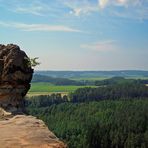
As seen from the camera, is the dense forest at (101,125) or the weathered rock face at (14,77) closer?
the weathered rock face at (14,77)

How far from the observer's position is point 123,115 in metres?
174

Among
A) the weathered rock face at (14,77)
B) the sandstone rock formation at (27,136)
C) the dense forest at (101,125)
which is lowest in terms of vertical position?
the dense forest at (101,125)

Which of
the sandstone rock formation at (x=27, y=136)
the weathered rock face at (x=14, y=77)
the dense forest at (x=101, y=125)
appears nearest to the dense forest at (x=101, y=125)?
the dense forest at (x=101, y=125)

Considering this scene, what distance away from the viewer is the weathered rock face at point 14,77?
33.4m

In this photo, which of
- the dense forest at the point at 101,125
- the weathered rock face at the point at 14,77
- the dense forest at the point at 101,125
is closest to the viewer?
the weathered rock face at the point at 14,77

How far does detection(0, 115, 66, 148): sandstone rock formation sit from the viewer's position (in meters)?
14.6

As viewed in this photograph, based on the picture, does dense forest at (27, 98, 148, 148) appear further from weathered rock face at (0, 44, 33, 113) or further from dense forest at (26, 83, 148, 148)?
weathered rock face at (0, 44, 33, 113)

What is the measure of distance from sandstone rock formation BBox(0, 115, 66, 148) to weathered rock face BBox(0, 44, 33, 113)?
538 inches

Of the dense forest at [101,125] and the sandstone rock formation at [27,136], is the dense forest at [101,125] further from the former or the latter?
the sandstone rock formation at [27,136]

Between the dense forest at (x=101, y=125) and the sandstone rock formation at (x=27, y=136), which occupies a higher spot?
the sandstone rock formation at (x=27, y=136)

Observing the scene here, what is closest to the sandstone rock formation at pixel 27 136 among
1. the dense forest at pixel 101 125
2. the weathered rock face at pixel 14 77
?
the weathered rock face at pixel 14 77

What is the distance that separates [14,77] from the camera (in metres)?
33.9

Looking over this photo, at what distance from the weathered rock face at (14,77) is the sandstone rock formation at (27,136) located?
13.7 m

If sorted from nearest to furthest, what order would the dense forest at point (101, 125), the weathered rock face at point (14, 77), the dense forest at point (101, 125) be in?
1. the weathered rock face at point (14, 77)
2. the dense forest at point (101, 125)
3. the dense forest at point (101, 125)
